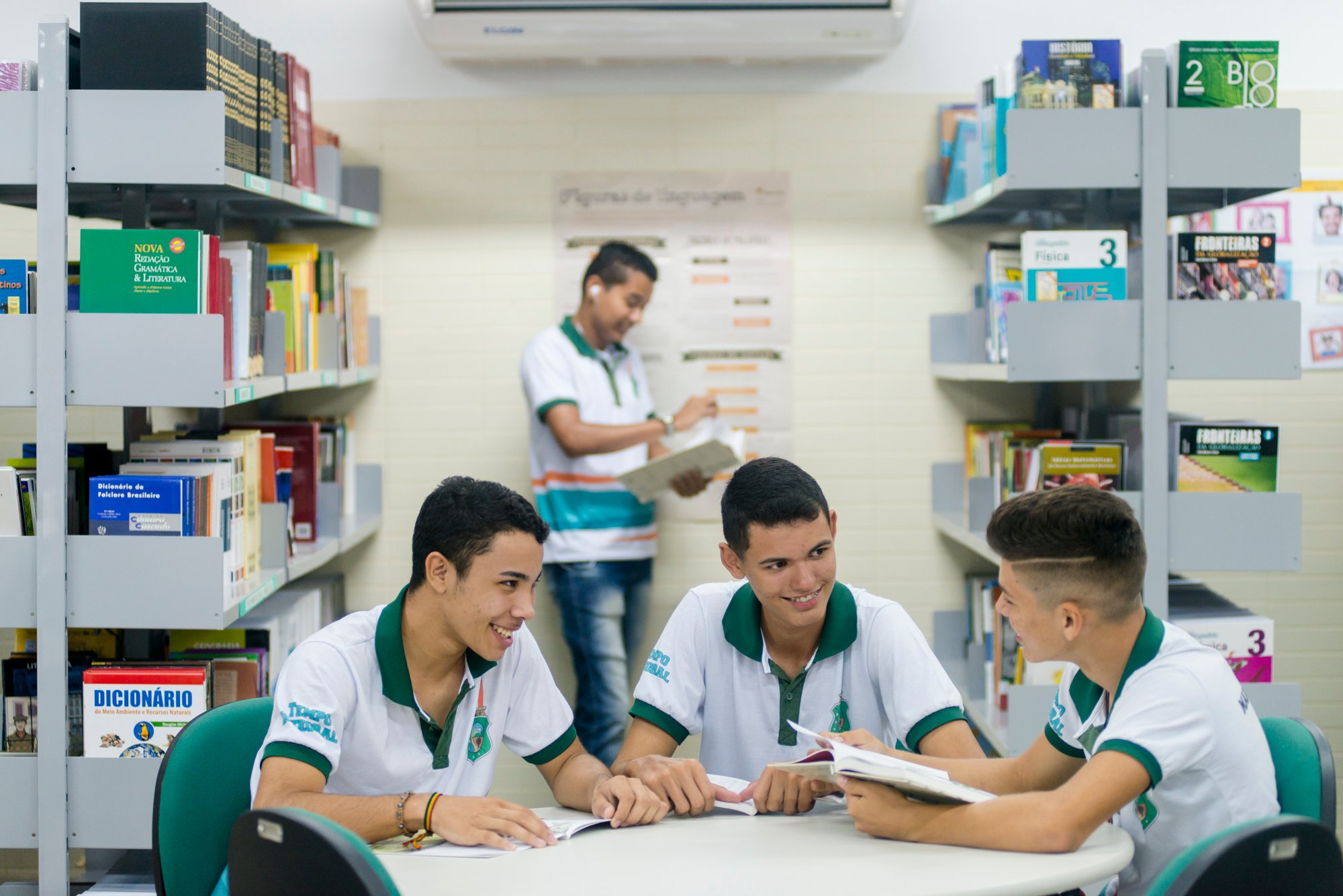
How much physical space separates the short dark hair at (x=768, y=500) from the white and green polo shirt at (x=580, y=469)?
1.64 m

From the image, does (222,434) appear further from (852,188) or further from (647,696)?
(852,188)

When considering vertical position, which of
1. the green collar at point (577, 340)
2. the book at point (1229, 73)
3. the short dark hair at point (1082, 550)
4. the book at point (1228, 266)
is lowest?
the short dark hair at point (1082, 550)

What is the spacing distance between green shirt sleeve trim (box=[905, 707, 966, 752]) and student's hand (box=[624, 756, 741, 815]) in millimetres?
341

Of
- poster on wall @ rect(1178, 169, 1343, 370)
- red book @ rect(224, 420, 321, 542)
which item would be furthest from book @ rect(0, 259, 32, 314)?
poster on wall @ rect(1178, 169, 1343, 370)

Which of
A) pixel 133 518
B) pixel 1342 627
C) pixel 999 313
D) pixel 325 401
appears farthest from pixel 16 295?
pixel 1342 627

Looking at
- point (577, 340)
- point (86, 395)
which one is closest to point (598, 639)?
point (577, 340)

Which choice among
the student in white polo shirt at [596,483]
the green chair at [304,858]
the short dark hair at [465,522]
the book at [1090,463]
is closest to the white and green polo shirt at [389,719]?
the short dark hair at [465,522]

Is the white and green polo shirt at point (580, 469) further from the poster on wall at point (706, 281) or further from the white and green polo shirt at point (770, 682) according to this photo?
the white and green polo shirt at point (770, 682)

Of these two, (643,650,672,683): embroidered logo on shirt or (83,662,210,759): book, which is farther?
(83,662,210,759): book

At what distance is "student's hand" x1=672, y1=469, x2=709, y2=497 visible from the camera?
12.2 feet

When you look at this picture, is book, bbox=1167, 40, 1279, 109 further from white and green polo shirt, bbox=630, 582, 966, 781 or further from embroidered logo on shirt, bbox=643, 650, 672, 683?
embroidered logo on shirt, bbox=643, 650, 672, 683

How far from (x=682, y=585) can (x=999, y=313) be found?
57.3 inches

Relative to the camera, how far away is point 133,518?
2625 millimetres

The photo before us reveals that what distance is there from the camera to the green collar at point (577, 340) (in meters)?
3.83
